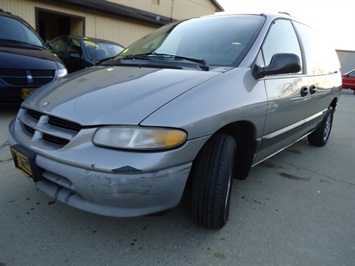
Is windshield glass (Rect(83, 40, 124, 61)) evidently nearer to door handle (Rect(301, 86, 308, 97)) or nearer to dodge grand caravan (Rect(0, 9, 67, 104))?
dodge grand caravan (Rect(0, 9, 67, 104))

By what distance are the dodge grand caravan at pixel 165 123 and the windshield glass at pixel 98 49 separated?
459cm

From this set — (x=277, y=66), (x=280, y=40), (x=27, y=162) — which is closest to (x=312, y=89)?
(x=280, y=40)

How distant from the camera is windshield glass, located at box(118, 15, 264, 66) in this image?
226 cm

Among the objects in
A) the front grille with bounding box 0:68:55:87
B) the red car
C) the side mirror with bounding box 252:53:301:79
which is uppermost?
Result: the side mirror with bounding box 252:53:301:79

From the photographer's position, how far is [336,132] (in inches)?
227

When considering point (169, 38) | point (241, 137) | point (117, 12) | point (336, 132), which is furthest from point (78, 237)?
point (117, 12)

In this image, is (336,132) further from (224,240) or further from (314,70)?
(224,240)

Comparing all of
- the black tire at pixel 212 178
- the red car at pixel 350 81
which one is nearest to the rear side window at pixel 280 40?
the black tire at pixel 212 178

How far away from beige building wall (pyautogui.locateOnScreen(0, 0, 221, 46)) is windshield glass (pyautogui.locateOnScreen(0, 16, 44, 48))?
438 cm

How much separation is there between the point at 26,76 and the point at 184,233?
11.6ft

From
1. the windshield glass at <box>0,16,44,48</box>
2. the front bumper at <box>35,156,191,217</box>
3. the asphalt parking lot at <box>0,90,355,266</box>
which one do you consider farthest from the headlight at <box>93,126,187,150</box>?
the windshield glass at <box>0,16,44,48</box>

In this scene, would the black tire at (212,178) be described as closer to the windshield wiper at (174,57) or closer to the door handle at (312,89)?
the windshield wiper at (174,57)

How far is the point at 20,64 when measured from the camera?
4.13 metres

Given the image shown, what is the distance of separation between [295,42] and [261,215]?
6.02 feet
